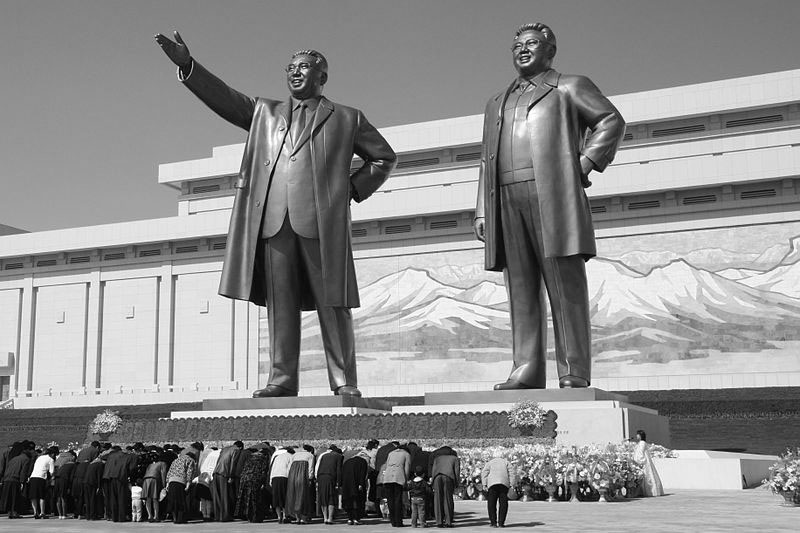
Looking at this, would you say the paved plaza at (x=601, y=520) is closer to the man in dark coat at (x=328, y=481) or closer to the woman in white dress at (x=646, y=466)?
the man in dark coat at (x=328, y=481)

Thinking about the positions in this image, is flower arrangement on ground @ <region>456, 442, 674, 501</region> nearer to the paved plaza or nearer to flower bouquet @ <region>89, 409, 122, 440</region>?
the paved plaza

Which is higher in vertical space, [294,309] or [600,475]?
[294,309]

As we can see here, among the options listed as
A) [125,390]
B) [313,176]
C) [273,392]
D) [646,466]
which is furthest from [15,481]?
[125,390]

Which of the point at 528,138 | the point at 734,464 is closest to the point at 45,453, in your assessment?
the point at 528,138

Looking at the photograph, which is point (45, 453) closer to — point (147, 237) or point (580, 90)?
point (580, 90)

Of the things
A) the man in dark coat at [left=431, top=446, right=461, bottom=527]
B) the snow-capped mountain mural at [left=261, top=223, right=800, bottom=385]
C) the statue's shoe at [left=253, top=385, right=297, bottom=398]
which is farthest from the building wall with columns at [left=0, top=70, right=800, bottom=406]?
the man in dark coat at [left=431, top=446, right=461, bottom=527]

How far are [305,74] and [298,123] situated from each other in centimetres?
60

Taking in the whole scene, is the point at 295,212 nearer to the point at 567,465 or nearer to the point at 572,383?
the point at 572,383

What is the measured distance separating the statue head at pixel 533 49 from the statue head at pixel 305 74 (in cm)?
238

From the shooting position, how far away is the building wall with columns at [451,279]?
90.9 ft

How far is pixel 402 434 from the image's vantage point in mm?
10406

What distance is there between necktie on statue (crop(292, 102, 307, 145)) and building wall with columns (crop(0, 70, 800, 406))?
18.9 metres

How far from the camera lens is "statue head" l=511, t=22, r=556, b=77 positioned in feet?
35.5

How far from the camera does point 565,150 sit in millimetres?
10562
